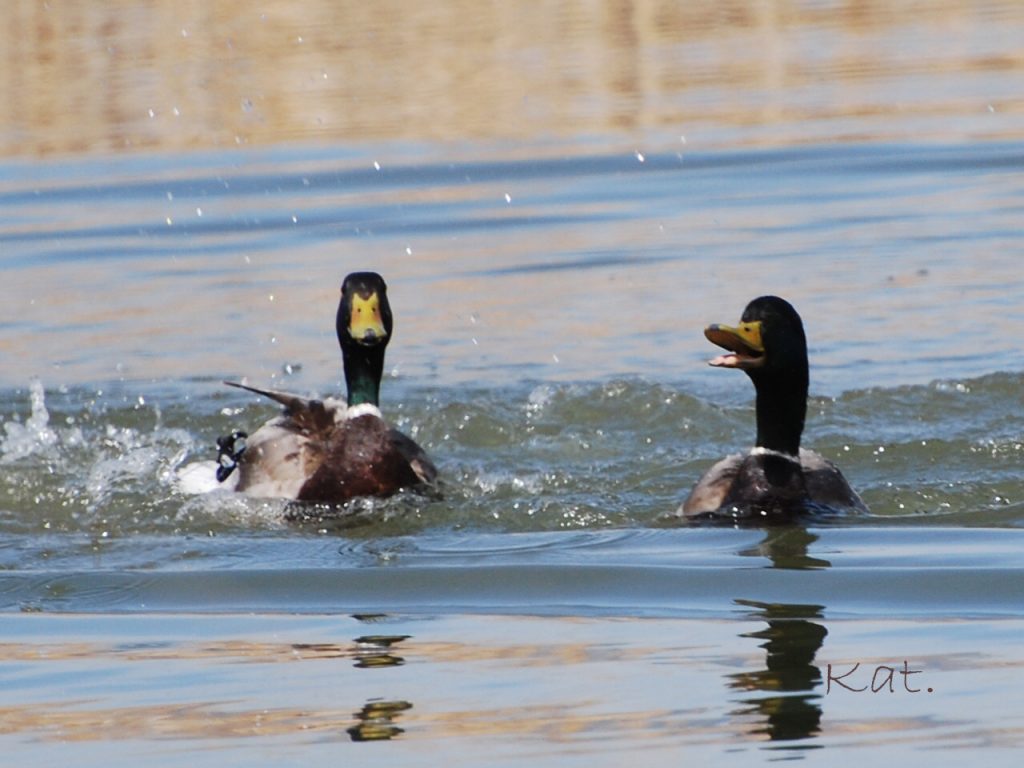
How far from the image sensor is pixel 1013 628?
5.50 metres

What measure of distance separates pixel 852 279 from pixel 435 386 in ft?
10.1

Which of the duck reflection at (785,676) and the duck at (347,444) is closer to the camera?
the duck reflection at (785,676)

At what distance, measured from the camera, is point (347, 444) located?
859 cm

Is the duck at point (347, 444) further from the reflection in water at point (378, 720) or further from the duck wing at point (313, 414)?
the reflection in water at point (378, 720)

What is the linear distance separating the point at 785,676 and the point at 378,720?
98 cm

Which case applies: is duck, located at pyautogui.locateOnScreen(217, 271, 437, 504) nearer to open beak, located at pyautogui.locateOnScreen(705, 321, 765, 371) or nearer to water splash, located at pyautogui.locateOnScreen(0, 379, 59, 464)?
water splash, located at pyautogui.locateOnScreen(0, 379, 59, 464)

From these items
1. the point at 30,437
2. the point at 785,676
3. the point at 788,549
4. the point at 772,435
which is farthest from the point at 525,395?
the point at 785,676

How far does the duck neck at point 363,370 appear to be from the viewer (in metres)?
8.66

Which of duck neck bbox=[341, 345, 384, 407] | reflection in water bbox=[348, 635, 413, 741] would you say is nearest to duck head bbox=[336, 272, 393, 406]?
duck neck bbox=[341, 345, 384, 407]

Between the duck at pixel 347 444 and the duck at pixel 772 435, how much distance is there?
4.35 feet

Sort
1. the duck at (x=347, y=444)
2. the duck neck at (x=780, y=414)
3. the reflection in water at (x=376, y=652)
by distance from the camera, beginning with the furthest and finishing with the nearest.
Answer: the duck at (x=347, y=444) < the duck neck at (x=780, y=414) < the reflection in water at (x=376, y=652)

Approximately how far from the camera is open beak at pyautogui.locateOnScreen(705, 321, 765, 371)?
7.57 meters

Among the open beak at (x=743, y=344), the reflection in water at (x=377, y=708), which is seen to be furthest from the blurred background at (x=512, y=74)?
the reflection in water at (x=377, y=708)

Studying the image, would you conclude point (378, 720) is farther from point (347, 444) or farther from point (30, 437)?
point (30, 437)
